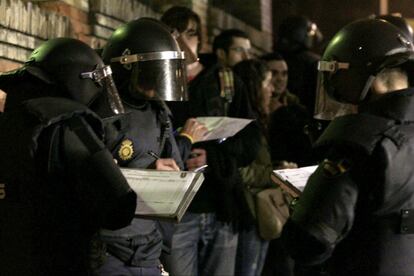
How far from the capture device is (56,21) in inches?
174

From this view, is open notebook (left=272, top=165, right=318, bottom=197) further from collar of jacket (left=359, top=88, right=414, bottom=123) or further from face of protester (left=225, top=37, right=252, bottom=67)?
face of protester (left=225, top=37, right=252, bottom=67)

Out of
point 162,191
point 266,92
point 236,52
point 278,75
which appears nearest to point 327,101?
point 162,191

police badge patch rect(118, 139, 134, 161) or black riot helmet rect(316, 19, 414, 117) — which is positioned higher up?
black riot helmet rect(316, 19, 414, 117)

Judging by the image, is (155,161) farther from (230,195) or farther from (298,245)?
(230,195)

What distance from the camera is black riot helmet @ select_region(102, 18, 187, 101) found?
3404 millimetres

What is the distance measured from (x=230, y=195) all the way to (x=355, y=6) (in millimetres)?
7023

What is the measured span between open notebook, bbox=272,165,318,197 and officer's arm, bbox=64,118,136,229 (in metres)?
0.76

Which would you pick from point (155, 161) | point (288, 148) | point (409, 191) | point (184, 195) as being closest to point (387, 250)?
point (409, 191)

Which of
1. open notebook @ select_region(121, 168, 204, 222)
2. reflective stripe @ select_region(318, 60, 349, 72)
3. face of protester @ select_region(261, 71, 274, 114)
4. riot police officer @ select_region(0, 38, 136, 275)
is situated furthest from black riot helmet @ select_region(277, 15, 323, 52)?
riot police officer @ select_region(0, 38, 136, 275)

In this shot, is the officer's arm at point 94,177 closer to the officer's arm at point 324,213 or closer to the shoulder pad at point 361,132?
the officer's arm at point 324,213

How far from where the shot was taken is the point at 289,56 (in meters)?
6.82

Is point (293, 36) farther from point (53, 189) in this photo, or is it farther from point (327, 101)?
point (53, 189)

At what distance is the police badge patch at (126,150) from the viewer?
10.6 ft

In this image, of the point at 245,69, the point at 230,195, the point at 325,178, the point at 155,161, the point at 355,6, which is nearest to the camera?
the point at 325,178
